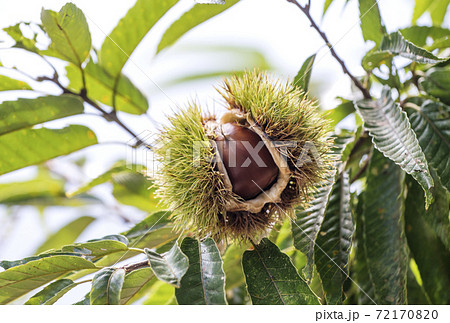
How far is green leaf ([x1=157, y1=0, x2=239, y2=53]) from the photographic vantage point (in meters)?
0.81

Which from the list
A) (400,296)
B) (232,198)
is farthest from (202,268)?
(400,296)

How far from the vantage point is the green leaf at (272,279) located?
0.58m

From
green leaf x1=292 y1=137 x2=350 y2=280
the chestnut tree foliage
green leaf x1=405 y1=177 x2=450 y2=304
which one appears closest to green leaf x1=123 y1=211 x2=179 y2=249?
the chestnut tree foliage

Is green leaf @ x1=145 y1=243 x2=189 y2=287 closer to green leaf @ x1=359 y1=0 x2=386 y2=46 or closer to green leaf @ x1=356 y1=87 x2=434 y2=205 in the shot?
green leaf @ x1=356 y1=87 x2=434 y2=205

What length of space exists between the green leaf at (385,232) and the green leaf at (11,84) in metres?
0.75

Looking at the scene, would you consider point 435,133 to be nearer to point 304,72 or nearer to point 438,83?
point 438,83

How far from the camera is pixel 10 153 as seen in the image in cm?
88

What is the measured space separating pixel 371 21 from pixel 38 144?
0.75 meters

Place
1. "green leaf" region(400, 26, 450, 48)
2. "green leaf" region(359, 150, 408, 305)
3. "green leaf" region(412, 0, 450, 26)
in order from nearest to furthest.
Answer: "green leaf" region(359, 150, 408, 305)
"green leaf" region(400, 26, 450, 48)
"green leaf" region(412, 0, 450, 26)

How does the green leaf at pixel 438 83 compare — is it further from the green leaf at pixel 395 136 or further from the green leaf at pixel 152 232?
the green leaf at pixel 152 232

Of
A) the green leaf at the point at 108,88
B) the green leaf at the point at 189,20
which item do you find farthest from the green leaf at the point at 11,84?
the green leaf at the point at 189,20

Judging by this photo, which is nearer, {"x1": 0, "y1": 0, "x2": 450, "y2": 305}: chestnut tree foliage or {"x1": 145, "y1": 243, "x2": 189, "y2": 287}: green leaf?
{"x1": 145, "y1": 243, "x2": 189, "y2": 287}: green leaf

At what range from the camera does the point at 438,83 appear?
31.4 inches

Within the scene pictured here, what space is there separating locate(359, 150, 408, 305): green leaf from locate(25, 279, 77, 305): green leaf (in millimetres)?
505
